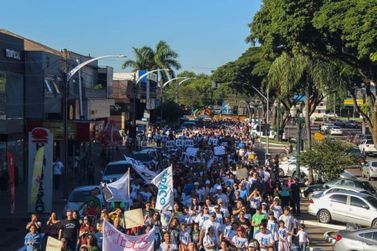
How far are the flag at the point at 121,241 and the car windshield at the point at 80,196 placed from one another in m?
8.25

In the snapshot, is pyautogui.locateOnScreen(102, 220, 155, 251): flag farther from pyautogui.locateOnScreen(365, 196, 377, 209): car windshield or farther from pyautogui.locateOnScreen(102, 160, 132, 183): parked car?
pyautogui.locateOnScreen(102, 160, 132, 183): parked car

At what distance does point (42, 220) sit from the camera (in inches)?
843

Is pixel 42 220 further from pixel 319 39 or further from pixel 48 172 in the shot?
pixel 319 39

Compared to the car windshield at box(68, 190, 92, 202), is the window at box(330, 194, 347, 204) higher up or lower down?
lower down

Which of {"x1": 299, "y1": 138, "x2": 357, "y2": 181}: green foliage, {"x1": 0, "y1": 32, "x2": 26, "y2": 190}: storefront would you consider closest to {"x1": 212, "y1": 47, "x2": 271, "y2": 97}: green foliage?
{"x1": 299, "y1": 138, "x2": 357, "y2": 181}: green foliage

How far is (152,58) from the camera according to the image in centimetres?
8394

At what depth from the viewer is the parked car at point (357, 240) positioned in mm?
15312

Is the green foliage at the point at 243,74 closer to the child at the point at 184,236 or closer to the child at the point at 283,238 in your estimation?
the child at the point at 283,238

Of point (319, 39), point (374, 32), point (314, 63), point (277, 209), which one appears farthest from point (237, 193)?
point (314, 63)

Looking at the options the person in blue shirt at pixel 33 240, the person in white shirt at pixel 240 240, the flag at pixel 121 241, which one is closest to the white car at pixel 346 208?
the person in white shirt at pixel 240 240

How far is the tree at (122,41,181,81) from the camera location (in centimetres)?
8350

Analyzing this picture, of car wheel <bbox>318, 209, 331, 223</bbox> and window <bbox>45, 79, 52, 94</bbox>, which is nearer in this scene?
car wheel <bbox>318, 209, 331, 223</bbox>

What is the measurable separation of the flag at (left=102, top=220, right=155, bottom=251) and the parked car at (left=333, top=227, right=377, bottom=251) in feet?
19.2

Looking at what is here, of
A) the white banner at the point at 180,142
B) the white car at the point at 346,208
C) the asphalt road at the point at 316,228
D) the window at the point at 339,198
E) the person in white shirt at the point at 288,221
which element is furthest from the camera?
the white banner at the point at 180,142
